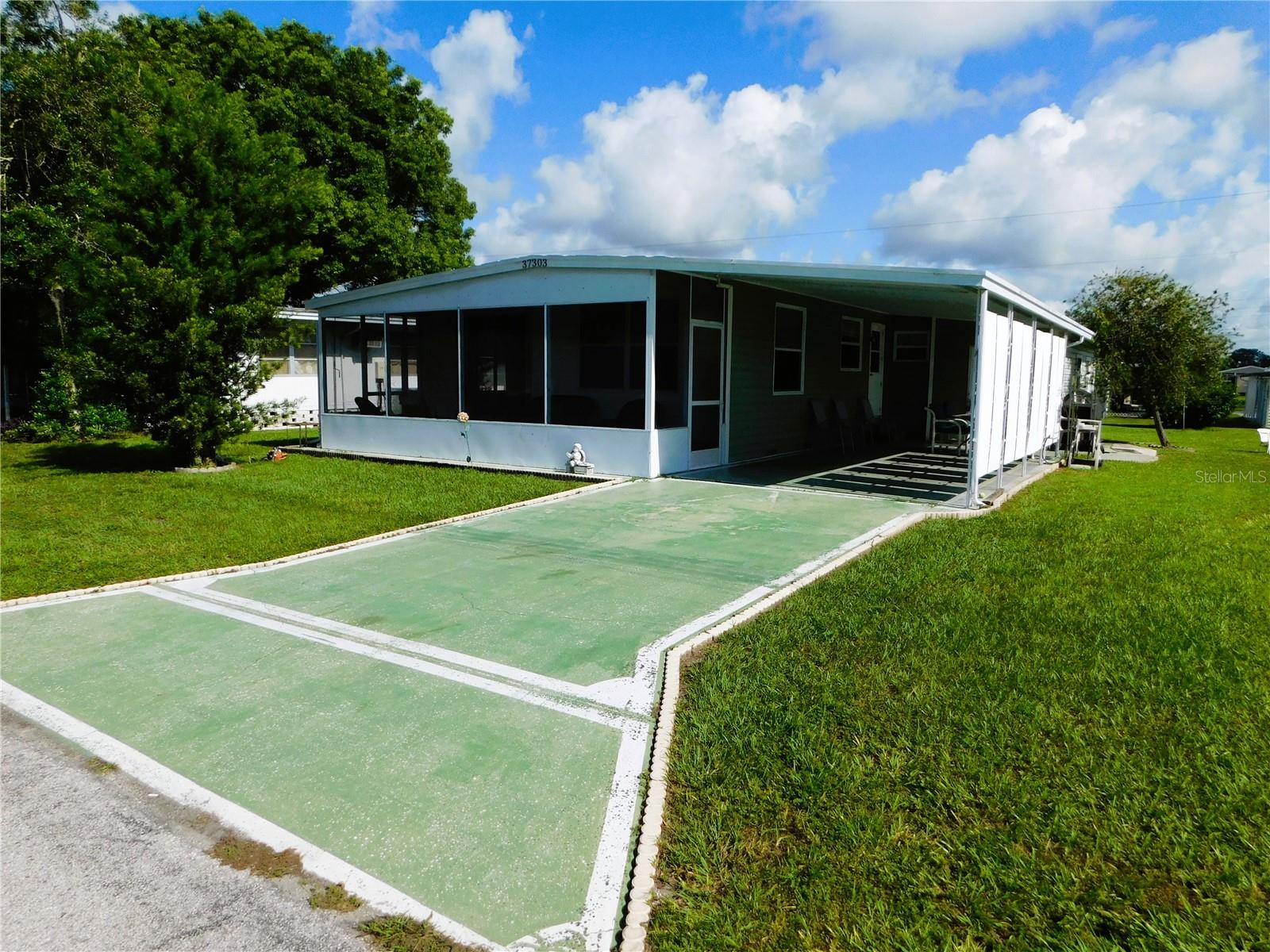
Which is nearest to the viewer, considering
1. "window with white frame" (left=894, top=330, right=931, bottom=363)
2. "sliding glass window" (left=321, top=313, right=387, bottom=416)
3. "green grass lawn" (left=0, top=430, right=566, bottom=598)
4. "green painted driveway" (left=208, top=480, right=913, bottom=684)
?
"green painted driveway" (left=208, top=480, right=913, bottom=684)

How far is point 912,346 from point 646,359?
8374 millimetres

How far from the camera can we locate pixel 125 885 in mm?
2500

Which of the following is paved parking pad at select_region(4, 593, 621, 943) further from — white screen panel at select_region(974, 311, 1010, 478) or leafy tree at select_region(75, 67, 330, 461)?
leafy tree at select_region(75, 67, 330, 461)

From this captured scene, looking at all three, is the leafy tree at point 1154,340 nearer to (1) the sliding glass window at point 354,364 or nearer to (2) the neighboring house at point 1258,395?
(2) the neighboring house at point 1258,395

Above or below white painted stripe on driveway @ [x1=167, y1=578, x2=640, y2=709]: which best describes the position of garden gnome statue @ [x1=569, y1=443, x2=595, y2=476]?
above

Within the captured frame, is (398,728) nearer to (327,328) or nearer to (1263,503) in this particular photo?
(1263,503)

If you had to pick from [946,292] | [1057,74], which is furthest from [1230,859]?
[1057,74]

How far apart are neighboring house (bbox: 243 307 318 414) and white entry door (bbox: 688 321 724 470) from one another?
1261cm

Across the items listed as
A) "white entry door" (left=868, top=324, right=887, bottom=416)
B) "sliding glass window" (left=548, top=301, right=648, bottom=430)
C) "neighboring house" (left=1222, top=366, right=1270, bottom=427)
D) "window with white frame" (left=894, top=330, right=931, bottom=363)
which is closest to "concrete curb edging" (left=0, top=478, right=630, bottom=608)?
"sliding glass window" (left=548, top=301, right=648, bottom=430)

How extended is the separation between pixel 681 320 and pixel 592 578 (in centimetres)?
531

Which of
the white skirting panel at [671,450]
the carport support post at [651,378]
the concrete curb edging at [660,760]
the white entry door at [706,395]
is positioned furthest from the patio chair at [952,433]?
the concrete curb edging at [660,760]

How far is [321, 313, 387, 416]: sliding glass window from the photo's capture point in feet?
44.2

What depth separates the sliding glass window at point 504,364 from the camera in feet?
36.9

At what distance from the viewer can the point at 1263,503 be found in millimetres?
9289
